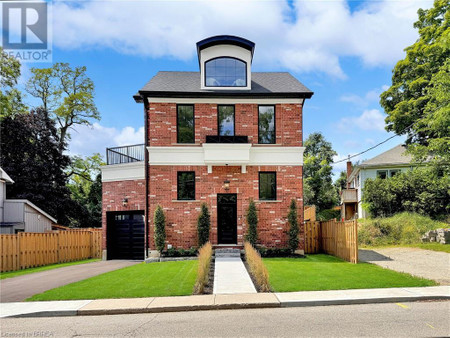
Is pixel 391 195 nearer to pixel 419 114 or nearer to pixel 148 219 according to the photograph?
pixel 419 114

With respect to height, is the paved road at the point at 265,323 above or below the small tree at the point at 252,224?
below

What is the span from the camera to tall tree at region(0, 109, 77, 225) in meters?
28.3

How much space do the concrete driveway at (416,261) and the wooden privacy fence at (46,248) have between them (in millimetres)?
14700

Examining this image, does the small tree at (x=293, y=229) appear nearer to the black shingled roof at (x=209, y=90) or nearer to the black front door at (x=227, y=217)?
the black front door at (x=227, y=217)

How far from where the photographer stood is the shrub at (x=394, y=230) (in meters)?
20.8

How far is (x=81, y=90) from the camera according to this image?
1384 inches

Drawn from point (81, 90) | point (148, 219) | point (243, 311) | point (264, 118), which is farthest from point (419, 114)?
point (81, 90)

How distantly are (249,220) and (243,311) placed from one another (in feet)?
29.5

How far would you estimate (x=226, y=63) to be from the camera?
61.0 ft

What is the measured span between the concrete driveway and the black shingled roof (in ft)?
26.5

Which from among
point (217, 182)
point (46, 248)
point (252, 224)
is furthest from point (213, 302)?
point (46, 248)

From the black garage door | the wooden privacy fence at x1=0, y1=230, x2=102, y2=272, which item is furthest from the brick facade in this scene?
the wooden privacy fence at x1=0, y1=230, x2=102, y2=272

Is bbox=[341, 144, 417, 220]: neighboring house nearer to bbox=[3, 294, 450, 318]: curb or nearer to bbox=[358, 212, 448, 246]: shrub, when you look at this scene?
bbox=[358, 212, 448, 246]: shrub

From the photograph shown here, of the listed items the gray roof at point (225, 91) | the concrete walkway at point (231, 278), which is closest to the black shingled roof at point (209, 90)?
the gray roof at point (225, 91)
